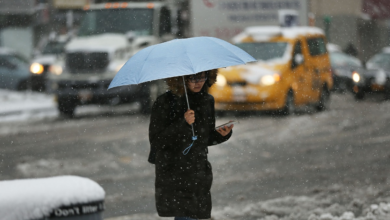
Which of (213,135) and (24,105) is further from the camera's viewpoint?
(24,105)

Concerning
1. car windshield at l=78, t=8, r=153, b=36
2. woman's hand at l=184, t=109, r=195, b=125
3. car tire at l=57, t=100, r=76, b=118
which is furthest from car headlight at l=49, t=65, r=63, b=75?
woman's hand at l=184, t=109, r=195, b=125

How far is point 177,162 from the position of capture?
157 inches

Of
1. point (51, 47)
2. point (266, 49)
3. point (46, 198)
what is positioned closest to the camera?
point (46, 198)

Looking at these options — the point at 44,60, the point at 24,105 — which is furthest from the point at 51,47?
the point at 24,105

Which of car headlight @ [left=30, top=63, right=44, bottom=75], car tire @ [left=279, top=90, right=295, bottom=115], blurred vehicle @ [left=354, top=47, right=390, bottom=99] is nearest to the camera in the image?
car tire @ [left=279, top=90, right=295, bottom=115]

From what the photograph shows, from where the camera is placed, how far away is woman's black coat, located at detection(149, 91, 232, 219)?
13.0ft

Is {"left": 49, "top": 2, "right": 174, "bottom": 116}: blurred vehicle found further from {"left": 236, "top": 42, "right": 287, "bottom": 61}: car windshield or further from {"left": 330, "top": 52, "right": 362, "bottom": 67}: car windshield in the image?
{"left": 330, "top": 52, "right": 362, "bottom": 67}: car windshield

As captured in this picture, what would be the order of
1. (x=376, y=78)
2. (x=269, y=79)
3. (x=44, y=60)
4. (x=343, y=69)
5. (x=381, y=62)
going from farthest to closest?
(x=44, y=60) < (x=343, y=69) < (x=381, y=62) < (x=376, y=78) < (x=269, y=79)

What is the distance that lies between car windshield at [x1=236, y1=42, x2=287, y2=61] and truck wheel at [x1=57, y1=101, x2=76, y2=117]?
4174 millimetres

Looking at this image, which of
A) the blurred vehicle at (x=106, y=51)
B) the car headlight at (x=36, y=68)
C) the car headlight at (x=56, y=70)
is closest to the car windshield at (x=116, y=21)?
the blurred vehicle at (x=106, y=51)

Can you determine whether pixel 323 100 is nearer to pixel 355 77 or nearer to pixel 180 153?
pixel 355 77

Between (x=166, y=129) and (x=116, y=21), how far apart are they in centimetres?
1257

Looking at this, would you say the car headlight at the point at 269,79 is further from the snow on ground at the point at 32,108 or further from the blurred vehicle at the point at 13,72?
the blurred vehicle at the point at 13,72

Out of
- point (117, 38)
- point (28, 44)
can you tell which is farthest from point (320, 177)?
point (28, 44)
